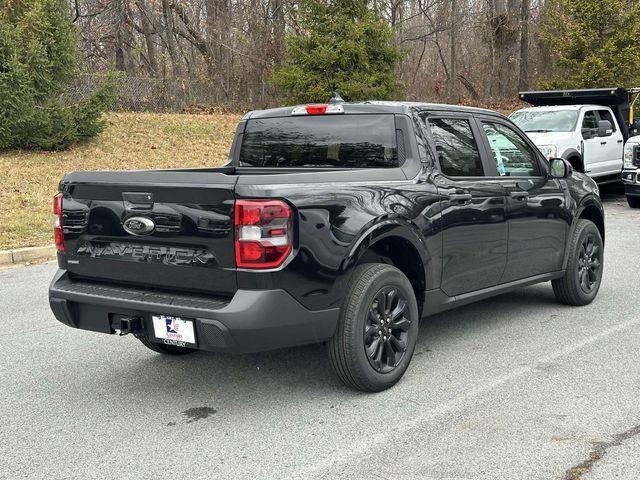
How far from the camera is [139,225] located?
161 inches

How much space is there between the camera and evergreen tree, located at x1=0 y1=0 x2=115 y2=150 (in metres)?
15.7

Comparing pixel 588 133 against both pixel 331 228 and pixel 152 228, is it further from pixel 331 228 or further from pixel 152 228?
pixel 152 228

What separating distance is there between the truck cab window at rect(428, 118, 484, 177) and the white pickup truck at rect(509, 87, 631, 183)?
8493 millimetres

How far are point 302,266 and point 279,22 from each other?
24.9 meters

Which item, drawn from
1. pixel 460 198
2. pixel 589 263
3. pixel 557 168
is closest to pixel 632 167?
pixel 589 263

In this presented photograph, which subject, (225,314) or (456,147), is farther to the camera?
(456,147)

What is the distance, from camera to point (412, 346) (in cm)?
462

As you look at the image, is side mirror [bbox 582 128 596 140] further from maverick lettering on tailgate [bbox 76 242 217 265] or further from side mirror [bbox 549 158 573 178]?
maverick lettering on tailgate [bbox 76 242 217 265]

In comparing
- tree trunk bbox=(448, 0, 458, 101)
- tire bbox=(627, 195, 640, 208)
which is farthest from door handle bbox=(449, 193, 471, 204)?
tree trunk bbox=(448, 0, 458, 101)

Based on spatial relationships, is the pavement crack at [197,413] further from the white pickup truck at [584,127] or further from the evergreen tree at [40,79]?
the evergreen tree at [40,79]

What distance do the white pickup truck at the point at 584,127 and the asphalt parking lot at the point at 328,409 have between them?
27.4ft

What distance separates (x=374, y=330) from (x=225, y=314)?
1.00m

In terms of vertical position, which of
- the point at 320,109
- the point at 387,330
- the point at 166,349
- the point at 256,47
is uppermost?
the point at 256,47

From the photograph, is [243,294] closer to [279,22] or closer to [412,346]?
[412,346]
